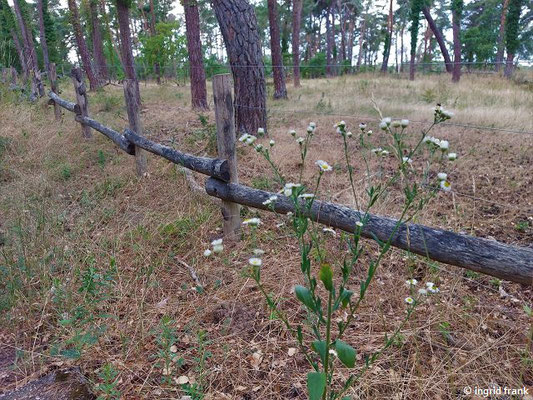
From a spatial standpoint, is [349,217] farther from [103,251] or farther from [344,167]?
[344,167]

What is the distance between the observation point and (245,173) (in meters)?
4.55

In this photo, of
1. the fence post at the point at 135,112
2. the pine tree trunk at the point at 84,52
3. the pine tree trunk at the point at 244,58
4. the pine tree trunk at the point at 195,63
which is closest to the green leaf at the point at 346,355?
the fence post at the point at 135,112

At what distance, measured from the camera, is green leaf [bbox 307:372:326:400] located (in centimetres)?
109

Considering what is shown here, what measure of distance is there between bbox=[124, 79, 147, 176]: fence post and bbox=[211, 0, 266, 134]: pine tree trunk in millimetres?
1524

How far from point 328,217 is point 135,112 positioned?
10.6ft

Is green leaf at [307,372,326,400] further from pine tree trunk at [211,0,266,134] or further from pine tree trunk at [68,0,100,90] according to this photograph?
pine tree trunk at [68,0,100,90]

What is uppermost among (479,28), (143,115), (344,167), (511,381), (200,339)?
(479,28)

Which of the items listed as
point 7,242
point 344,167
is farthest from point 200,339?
point 344,167

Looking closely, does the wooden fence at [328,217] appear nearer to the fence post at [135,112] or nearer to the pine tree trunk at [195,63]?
the fence post at [135,112]

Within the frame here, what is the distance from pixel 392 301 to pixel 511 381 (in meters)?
0.77

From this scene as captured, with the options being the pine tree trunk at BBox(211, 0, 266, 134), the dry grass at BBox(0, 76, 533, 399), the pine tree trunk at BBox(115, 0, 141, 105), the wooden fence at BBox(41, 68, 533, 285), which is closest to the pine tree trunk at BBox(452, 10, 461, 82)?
the pine tree trunk at BBox(115, 0, 141, 105)

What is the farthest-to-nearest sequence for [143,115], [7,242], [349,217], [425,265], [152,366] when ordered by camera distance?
[143,115]
[7,242]
[425,265]
[349,217]
[152,366]

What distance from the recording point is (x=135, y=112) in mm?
4652

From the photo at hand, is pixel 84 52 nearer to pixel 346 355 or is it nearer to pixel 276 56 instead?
pixel 276 56
